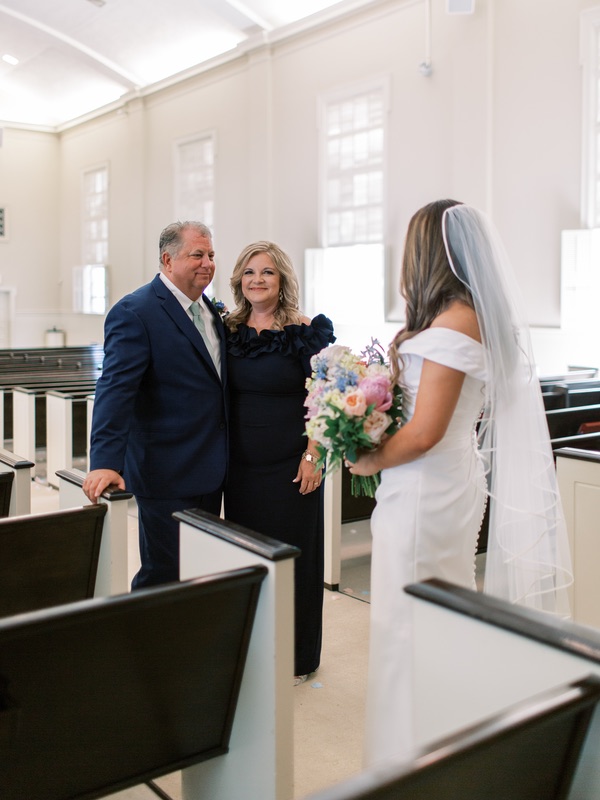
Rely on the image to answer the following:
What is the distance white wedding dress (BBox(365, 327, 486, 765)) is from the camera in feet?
7.27

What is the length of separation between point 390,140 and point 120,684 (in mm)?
9142

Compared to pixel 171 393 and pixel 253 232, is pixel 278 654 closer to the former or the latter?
pixel 171 393

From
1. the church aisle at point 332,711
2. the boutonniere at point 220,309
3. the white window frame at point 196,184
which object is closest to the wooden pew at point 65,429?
the church aisle at point 332,711

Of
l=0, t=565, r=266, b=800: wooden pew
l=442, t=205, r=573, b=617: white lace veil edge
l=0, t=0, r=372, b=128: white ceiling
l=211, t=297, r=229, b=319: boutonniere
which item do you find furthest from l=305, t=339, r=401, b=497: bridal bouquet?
l=0, t=0, r=372, b=128: white ceiling

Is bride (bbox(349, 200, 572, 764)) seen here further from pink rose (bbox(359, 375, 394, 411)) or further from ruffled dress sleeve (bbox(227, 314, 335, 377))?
ruffled dress sleeve (bbox(227, 314, 335, 377))

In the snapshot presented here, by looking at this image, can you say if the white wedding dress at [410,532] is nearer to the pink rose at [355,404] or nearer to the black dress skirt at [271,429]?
the pink rose at [355,404]

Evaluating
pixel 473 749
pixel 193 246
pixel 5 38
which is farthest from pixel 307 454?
pixel 5 38

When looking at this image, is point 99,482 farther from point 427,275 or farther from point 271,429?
point 427,275

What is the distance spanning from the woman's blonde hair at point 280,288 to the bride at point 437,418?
791 millimetres

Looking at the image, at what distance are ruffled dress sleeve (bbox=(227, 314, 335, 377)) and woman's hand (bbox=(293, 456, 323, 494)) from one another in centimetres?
32

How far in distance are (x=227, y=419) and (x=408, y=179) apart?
747cm

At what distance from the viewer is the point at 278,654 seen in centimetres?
185

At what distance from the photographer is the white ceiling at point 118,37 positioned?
11.3 meters

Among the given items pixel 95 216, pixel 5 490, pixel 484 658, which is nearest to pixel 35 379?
pixel 5 490
